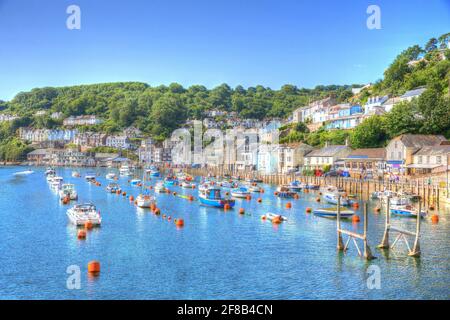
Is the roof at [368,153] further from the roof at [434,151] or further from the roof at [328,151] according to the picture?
the roof at [434,151]

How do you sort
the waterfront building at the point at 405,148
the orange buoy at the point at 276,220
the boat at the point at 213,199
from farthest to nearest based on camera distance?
the waterfront building at the point at 405,148, the boat at the point at 213,199, the orange buoy at the point at 276,220

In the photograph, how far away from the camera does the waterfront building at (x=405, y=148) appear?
79519 mm

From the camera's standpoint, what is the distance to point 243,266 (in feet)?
106

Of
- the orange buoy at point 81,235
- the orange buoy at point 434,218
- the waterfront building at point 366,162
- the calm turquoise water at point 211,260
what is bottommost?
the calm turquoise water at point 211,260

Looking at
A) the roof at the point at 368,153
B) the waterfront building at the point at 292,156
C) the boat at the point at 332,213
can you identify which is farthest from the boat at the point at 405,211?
the waterfront building at the point at 292,156

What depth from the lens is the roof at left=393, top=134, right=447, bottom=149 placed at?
80625 millimetres

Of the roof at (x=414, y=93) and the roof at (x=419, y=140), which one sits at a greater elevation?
the roof at (x=414, y=93)

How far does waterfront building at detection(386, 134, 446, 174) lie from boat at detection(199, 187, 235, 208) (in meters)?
33.3

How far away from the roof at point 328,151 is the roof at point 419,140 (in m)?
14.9

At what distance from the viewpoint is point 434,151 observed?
7419cm

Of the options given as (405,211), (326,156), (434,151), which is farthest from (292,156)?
(405,211)

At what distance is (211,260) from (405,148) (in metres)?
55.2

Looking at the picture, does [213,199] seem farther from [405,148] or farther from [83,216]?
[405,148]
